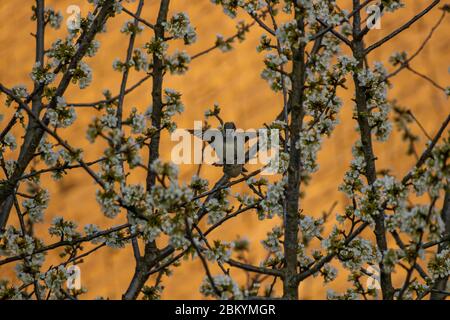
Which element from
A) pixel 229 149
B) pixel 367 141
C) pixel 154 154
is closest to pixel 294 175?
pixel 367 141

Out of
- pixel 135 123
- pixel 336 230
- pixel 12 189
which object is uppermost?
pixel 135 123

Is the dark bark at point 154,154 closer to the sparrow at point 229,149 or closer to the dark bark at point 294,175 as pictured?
the sparrow at point 229,149

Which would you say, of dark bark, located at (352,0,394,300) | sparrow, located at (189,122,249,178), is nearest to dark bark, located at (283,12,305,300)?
dark bark, located at (352,0,394,300)

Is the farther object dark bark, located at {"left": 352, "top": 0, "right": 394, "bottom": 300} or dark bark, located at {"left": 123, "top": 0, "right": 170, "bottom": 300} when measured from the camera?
dark bark, located at {"left": 123, "top": 0, "right": 170, "bottom": 300}

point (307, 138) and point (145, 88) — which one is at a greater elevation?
point (145, 88)

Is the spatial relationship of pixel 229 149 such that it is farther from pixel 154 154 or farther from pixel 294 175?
pixel 294 175

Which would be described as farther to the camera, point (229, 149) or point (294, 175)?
point (229, 149)

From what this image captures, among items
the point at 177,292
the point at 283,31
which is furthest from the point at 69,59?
the point at 177,292

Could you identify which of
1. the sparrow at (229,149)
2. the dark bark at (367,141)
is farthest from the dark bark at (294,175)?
the sparrow at (229,149)

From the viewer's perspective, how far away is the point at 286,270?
1.64m

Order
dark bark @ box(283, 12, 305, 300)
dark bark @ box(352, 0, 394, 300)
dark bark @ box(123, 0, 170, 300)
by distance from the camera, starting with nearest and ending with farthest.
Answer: dark bark @ box(283, 12, 305, 300) → dark bark @ box(352, 0, 394, 300) → dark bark @ box(123, 0, 170, 300)

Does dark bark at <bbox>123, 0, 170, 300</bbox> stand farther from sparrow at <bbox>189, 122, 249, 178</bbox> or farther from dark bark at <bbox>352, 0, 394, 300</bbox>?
dark bark at <bbox>352, 0, 394, 300</bbox>
